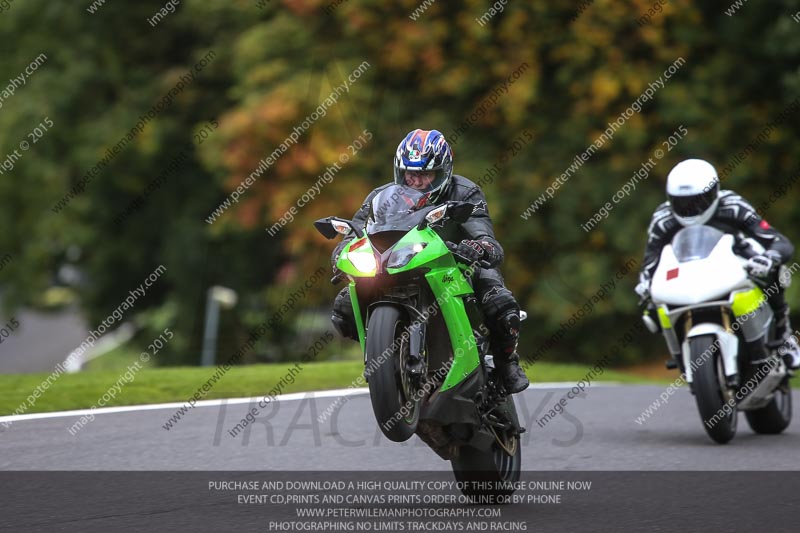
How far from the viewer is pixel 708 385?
10336 mm

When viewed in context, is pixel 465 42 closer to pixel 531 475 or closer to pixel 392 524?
pixel 531 475

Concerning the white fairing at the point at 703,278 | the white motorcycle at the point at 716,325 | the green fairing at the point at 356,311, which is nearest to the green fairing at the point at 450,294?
the green fairing at the point at 356,311

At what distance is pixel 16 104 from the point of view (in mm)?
29938

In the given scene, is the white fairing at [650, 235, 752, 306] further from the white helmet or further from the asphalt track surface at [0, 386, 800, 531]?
the asphalt track surface at [0, 386, 800, 531]

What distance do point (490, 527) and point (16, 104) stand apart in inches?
981

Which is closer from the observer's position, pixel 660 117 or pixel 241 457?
pixel 241 457

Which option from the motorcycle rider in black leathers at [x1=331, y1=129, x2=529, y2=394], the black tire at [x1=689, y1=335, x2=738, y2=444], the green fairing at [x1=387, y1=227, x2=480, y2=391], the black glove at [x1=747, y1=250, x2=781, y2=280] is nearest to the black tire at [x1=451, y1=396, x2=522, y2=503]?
the motorcycle rider in black leathers at [x1=331, y1=129, x2=529, y2=394]

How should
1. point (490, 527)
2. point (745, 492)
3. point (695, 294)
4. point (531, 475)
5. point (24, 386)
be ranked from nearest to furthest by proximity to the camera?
point (490, 527) < point (745, 492) < point (531, 475) < point (695, 294) < point (24, 386)

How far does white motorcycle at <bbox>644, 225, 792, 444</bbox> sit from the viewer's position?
1045 centimetres

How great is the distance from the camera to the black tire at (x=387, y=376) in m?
6.68

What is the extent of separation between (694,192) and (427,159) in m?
3.99

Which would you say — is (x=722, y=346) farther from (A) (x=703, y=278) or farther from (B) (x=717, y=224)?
(B) (x=717, y=224)

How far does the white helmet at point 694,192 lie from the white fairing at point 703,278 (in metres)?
0.28

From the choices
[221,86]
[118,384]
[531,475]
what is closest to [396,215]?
[531,475]
